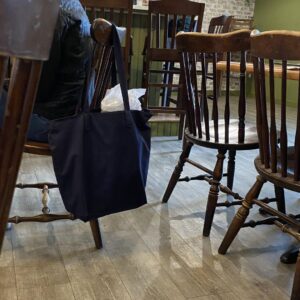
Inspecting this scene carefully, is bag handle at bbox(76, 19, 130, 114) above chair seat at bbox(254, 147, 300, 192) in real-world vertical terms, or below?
above

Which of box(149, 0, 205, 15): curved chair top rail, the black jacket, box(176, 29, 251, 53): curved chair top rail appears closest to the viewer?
the black jacket

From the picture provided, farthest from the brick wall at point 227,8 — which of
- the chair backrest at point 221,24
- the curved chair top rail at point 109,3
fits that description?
the curved chair top rail at point 109,3

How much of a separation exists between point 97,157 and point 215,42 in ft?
2.33

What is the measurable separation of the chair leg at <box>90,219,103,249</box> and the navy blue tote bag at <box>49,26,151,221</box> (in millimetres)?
230

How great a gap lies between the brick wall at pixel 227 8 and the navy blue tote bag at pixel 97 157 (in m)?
6.72

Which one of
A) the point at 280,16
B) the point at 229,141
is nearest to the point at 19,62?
the point at 229,141

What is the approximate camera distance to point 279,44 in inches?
51.8

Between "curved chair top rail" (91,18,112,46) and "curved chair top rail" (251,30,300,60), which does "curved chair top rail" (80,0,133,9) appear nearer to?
"curved chair top rail" (91,18,112,46)

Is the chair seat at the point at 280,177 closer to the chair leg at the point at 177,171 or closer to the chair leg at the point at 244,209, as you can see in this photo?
the chair leg at the point at 244,209

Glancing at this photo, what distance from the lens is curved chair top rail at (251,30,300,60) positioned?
1275 mm

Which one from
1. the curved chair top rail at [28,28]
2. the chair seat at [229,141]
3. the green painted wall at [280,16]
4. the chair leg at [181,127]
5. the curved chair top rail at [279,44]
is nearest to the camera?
the curved chair top rail at [28,28]

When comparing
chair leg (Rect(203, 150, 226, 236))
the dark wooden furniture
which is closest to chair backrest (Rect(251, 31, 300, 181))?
the dark wooden furniture

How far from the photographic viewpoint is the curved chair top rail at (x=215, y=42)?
1670 millimetres

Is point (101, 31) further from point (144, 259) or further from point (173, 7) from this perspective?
point (173, 7)
